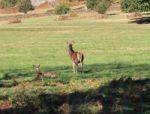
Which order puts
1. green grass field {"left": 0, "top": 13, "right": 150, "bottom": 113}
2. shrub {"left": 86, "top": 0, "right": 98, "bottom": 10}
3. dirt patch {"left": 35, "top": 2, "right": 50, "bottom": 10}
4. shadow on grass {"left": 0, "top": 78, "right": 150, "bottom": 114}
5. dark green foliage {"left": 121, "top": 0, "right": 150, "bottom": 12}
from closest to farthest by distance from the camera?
shadow on grass {"left": 0, "top": 78, "right": 150, "bottom": 114}, green grass field {"left": 0, "top": 13, "right": 150, "bottom": 113}, dark green foliage {"left": 121, "top": 0, "right": 150, "bottom": 12}, shrub {"left": 86, "top": 0, "right": 98, "bottom": 10}, dirt patch {"left": 35, "top": 2, "right": 50, "bottom": 10}

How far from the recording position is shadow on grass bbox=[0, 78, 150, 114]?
1200 cm

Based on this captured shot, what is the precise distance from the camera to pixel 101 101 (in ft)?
43.0

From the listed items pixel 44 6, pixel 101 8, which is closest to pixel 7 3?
pixel 44 6

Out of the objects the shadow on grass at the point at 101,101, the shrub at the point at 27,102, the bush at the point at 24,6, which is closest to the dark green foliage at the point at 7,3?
the bush at the point at 24,6

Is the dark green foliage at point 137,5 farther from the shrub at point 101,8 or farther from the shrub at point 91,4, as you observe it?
the shrub at point 91,4

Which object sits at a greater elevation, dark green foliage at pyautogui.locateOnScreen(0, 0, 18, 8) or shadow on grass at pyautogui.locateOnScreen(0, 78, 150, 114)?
shadow on grass at pyautogui.locateOnScreen(0, 78, 150, 114)

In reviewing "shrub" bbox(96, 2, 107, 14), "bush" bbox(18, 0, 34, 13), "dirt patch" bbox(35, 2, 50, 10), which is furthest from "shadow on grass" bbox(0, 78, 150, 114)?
"dirt patch" bbox(35, 2, 50, 10)

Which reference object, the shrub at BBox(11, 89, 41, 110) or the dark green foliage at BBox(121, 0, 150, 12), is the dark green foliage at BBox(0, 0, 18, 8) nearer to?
the dark green foliage at BBox(121, 0, 150, 12)

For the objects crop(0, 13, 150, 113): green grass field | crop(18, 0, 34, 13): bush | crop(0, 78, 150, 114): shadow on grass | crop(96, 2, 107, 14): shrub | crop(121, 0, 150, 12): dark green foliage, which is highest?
crop(0, 78, 150, 114): shadow on grass

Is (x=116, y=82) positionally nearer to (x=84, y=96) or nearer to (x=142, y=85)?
(x=142, y=85)

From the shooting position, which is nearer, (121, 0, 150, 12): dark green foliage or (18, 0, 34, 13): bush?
(121, 0, 150, 12): dark green foliage

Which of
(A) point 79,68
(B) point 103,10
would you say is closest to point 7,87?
(A) point 79,68

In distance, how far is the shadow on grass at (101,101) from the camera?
12.0m

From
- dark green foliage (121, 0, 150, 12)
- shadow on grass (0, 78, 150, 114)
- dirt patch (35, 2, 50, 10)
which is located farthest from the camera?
dirt patch (35, 2, 50, 10)
